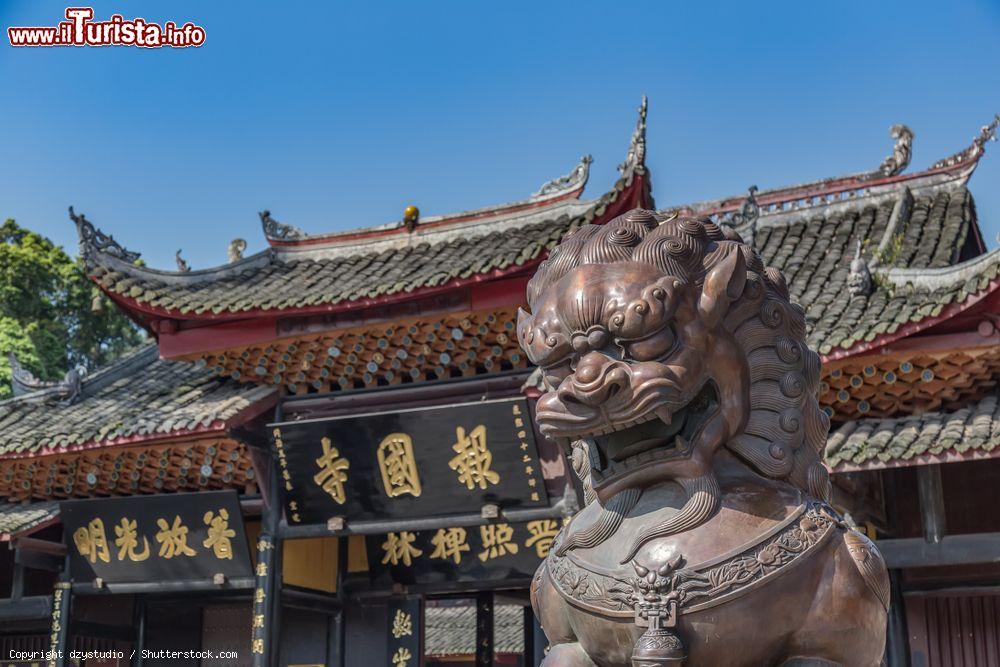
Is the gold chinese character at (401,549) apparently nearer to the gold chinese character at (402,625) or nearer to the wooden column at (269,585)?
the gold chinese character at (402,625)

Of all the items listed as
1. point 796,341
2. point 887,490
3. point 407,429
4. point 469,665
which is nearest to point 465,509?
point 407,429

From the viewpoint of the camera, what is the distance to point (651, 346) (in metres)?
2.79

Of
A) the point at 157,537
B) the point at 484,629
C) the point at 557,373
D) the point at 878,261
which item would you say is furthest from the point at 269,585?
the point at 557,373

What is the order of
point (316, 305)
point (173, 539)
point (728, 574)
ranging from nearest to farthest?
point (728, 574) → point (316, 305) → point (173, 539)

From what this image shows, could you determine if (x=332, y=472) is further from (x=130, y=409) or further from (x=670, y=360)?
(x=670, y=360)

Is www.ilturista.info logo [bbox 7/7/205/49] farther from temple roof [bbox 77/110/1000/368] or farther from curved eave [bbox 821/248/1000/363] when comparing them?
curved eave [bbox 821/248/1000/363]

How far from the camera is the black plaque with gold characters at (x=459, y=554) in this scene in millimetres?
9797

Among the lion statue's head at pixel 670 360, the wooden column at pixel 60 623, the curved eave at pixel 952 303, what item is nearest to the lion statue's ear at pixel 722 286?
the lion statue's head at pixel 670 360

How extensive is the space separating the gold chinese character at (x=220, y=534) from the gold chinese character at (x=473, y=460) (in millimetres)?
2131

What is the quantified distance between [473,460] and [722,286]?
6070 mm

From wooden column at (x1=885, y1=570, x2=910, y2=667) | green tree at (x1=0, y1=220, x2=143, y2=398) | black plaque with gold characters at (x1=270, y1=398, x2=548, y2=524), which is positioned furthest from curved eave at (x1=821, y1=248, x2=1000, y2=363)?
green tree at (x1=0, y1=220, x2=143, y2=398)

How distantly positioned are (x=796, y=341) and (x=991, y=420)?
190 inches

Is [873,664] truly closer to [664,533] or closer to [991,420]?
[664,533]

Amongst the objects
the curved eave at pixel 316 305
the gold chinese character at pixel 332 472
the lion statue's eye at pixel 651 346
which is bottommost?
the lion statue's eye at pixel 651 346
